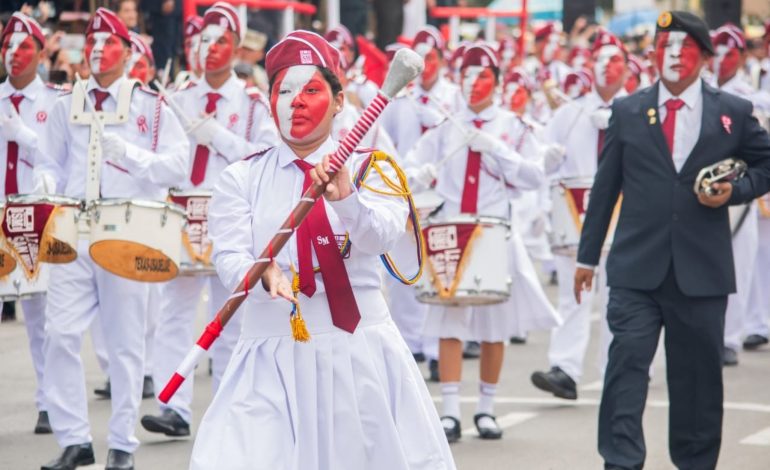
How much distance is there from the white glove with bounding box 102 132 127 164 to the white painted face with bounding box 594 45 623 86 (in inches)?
198

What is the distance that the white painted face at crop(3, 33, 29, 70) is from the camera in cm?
1028

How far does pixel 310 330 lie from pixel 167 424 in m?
3.94

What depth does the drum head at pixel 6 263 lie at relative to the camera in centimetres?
→ 898

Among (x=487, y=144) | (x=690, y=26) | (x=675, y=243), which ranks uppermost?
(x=690, y=26)

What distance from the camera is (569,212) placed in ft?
38.3

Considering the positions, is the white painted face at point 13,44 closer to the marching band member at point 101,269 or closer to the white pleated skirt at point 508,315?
the marching band member at point 101,269

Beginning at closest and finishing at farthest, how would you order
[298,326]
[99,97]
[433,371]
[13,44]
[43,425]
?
[298,326] → [99,97] → [43,425] → [13,44] → [433,371]

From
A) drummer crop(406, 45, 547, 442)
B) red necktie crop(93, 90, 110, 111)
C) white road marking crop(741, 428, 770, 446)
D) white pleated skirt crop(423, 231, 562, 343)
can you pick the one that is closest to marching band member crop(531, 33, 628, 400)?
white pleated skirt crop(423, 231, 562, 343)

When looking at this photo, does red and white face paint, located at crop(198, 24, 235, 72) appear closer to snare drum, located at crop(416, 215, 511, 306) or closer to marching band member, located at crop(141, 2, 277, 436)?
marching band member, located at crop(141, 2, 277, 436)

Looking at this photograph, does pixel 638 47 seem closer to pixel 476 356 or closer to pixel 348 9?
pixel 348 9

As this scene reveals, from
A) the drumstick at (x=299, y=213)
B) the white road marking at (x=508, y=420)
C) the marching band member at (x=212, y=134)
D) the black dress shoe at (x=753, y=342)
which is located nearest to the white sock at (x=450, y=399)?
the white road marking at (x=508, y=420)

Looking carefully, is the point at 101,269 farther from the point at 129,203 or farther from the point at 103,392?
the point at 103,392

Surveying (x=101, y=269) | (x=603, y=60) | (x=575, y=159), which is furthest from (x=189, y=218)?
(x=603, y=60)

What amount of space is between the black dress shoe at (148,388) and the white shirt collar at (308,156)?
5.56m
